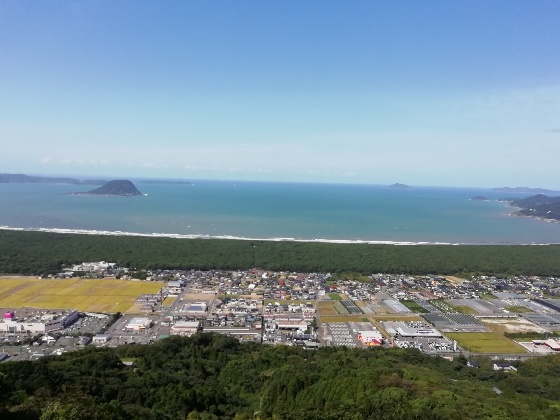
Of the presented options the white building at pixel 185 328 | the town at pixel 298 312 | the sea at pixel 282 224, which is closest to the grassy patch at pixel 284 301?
the town at pixel 298 312

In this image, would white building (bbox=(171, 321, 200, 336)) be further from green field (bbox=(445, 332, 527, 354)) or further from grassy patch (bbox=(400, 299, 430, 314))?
green field (bbox=(445, 332, 527, 354))

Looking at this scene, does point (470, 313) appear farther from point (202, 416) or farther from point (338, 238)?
point (338, 238)

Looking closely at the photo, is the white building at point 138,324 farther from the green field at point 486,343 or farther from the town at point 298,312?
the green field at point 486,343

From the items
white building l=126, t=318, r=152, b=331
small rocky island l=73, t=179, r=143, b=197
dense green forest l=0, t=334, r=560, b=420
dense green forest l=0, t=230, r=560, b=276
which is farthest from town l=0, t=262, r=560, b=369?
small rocky island l=73, t=179, r=143, b=197

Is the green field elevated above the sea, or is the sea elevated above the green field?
the sea

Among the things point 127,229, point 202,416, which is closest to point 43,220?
point 127,229

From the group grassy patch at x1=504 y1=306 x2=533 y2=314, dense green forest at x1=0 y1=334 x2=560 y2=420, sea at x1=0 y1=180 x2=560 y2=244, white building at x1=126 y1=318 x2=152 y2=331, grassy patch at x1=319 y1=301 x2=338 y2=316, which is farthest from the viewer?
sea at x1=0 y1=180 x2=560 y2=244

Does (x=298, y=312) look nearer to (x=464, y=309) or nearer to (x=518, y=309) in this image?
(x=464, y=309)
